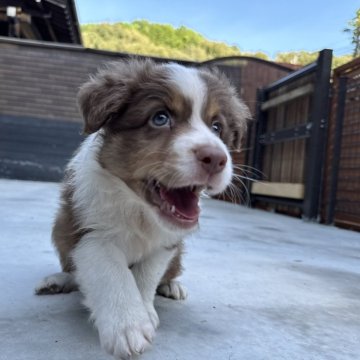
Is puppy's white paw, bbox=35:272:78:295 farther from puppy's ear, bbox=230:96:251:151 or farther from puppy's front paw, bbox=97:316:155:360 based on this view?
puppy's ear, bbox=230:96:251:151

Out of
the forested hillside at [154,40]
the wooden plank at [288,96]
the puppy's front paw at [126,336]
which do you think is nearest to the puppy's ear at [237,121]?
the puppy's front paw at [126,336]

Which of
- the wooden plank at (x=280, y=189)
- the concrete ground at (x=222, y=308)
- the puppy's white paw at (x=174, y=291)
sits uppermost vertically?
the wooden plank at (x=280, y=189)

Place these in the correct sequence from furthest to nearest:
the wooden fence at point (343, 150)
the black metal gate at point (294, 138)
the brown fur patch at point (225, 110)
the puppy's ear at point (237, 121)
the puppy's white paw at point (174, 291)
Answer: the black metal gate at point (294, 138), the wooden fence at point (343, 150), the puppy's ear at point (237, 121), the puppy's white paw at point (174, 291), the brown fur patch at point (225, 110)

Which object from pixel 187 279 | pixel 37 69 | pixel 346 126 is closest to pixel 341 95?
pixel 346 126

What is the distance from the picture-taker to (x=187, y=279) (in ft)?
9.70

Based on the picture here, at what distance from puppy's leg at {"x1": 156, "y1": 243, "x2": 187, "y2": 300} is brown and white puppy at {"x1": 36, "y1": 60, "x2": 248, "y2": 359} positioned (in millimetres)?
14

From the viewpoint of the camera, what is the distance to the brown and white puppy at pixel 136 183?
1955 mm

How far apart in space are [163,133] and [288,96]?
275 inches

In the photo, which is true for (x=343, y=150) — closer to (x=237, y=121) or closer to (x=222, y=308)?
(x=237, y=121)

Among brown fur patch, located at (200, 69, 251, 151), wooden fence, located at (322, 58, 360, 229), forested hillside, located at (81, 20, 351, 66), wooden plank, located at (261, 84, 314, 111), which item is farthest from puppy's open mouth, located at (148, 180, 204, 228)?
forested hillside, located at (81, 20, 351, 66)

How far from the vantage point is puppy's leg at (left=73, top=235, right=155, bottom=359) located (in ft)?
5.67

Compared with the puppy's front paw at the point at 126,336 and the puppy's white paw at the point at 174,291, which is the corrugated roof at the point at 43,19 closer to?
the puppy's white paw at the point at 174,291

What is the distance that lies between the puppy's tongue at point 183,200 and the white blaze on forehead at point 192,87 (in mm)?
346

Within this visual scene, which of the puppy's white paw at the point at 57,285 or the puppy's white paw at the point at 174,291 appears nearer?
the puppy's white paw at the point at 57,285
